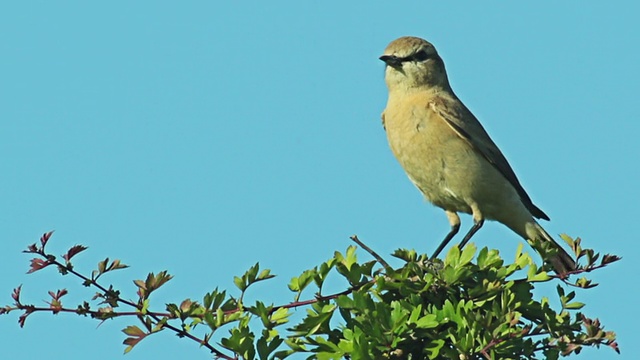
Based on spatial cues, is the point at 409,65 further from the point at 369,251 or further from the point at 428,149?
the point at 369,251

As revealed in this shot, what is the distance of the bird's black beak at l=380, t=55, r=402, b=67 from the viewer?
27.8 ft

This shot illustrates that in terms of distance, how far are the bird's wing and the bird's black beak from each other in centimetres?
49

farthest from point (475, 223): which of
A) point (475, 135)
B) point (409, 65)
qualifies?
point (409, 65)

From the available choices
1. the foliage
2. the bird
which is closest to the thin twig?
the foliage

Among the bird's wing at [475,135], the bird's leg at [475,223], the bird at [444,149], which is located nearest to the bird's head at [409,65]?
the bird at [444,149]

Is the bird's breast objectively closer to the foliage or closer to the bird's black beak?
the bird's black beak

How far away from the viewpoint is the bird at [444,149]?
8.04m

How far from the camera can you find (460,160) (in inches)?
318

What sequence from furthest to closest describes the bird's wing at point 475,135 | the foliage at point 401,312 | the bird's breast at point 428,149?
the bird's wing at point 475,135
the bird's breast at point 428,149
the foliage at point 401,312

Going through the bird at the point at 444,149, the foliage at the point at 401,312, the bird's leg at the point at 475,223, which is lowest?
the foliage at the point at 401,312

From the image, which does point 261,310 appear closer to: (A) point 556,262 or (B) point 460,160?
(A) point 556,262

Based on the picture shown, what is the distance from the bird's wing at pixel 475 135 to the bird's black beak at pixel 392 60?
0.49 m

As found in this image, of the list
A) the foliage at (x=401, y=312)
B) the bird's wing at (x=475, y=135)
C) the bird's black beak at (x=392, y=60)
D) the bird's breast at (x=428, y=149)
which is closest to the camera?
the foliage at (x=401, y=312)

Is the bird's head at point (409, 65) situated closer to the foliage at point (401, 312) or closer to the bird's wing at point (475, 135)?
the bird's wing at point (475, 135)
